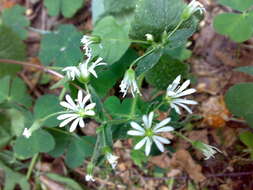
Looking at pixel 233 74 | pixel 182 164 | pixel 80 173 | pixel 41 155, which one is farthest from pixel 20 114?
pixel 233 74

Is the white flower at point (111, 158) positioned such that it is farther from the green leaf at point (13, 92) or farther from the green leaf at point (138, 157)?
the green leaf at point (13, 92)

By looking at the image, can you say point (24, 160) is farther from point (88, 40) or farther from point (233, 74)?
point (233, 74)

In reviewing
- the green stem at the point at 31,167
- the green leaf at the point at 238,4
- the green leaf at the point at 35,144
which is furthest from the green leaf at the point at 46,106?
the green leaf at the point at 238,4

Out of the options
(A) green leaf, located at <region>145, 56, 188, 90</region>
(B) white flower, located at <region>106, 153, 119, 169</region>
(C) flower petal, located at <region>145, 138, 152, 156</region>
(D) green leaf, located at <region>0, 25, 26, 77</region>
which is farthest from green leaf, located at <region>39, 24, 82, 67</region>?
(C) flower petal, located at <region>145, 138, 152, 156</region>

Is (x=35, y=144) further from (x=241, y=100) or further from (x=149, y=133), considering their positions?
(x=241, y=100)

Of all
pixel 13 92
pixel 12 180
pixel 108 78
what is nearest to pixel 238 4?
pixel 108 78
